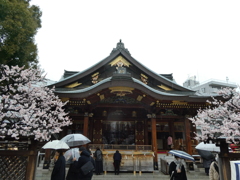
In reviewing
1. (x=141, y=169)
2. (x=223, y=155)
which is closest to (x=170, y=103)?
(x=141, y=169)

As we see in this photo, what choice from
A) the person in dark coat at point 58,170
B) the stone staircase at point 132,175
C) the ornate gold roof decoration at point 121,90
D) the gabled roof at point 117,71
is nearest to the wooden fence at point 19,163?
the person in dark coat at point 58,170

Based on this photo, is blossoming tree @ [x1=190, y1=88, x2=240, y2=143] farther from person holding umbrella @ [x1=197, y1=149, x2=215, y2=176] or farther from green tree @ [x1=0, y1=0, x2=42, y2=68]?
green tree @ [x1=0, y1=0, x2=42, y2=68]

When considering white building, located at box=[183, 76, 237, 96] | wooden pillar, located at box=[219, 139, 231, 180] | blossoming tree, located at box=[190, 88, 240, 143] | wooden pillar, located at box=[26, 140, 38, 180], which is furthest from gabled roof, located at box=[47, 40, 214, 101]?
white building, located at box=[183, 76, 237, 96]

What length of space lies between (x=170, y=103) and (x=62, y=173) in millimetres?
8379

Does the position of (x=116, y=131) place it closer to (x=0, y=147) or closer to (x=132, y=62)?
(x=132, y=62)

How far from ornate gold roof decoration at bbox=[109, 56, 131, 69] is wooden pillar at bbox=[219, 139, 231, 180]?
10030 millimetres

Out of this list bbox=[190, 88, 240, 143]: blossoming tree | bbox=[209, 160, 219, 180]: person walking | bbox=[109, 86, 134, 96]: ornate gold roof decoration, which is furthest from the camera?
bbox=[109, 86, 134, 96]: ornate gold roof decoration

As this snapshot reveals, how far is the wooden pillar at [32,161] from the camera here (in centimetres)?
509

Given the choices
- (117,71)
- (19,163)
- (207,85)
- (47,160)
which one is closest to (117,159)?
(47,160)

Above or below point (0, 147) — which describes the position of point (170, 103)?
above

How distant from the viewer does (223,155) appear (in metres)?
5.55

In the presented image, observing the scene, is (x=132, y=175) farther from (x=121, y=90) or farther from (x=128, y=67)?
(x=128, y=67)

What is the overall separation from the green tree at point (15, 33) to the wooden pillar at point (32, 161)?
3718 mm

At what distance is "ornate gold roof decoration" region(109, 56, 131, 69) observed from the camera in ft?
47.6
